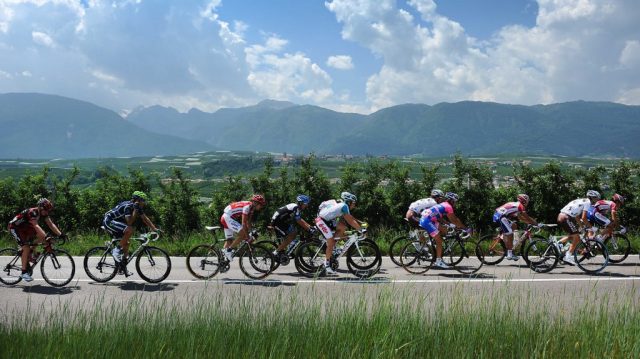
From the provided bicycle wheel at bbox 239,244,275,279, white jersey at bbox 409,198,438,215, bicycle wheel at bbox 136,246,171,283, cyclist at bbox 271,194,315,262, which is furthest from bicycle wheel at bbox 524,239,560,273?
bicycle wheel at bbox 136,246,171,283

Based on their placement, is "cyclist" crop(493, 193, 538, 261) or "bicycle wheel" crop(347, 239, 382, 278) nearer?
"bicycle wheel" crop(347, 239, 382, 278)

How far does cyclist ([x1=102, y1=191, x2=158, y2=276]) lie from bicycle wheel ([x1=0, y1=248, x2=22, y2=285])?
1.80 meters

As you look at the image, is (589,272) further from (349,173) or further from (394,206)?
(349,173)

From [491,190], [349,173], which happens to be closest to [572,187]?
[491,190]

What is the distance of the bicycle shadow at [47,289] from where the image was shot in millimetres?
8836

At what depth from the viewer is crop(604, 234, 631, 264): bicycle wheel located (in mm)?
12219

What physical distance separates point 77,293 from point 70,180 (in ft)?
39.7

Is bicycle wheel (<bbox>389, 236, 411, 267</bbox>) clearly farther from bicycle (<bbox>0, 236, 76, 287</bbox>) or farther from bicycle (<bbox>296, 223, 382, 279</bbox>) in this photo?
bicycle (<bbox>0, 236, 76, 287</bbox>)

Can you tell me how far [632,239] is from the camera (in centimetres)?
1471

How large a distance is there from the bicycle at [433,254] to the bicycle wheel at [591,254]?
2.27 metres

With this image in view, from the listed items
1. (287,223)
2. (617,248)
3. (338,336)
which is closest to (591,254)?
(617,248)

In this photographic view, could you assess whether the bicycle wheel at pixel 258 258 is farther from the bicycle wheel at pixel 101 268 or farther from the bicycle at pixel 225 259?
the bicycle wheel at pixel 101 268

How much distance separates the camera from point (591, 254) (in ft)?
36.5

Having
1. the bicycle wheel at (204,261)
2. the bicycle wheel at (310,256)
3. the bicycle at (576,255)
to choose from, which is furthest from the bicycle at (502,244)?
the bicycle wheel at (204,261)
